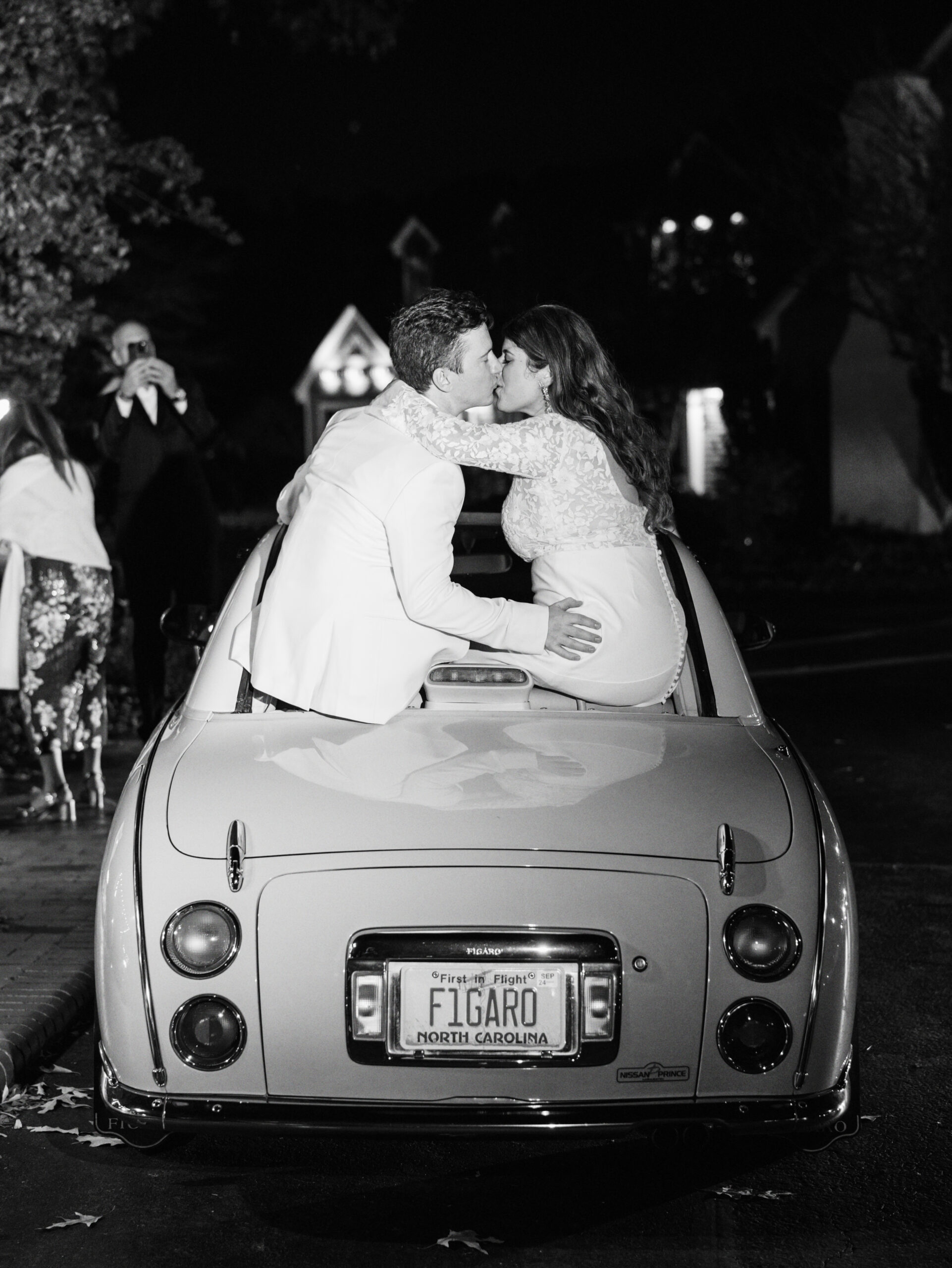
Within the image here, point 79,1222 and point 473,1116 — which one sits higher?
point 473,1116

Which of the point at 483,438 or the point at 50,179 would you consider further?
the point at 50,179

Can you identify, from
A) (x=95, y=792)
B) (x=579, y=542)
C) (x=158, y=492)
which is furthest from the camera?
(x=158, y=492)

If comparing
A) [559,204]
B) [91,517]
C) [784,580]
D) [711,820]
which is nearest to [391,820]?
[711,820]

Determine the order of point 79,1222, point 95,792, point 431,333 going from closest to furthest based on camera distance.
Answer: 1. point 79,1222
2. point 431,333
3. point 95,792

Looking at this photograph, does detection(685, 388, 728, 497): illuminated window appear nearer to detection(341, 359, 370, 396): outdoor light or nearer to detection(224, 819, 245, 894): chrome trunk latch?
detection(341, 359, 370, 396): outdoor light

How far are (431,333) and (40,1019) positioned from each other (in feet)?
7.16

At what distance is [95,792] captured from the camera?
7.72 metres

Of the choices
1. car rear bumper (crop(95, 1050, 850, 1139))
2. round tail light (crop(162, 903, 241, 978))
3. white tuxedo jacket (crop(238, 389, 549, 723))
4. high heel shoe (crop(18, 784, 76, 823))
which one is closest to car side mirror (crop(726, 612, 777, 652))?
white tuxedo jacket (crop(238, 389, 549, 723))

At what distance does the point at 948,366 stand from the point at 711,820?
2285cm

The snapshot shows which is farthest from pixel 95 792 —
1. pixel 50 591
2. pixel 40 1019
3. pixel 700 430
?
pixel 700 430

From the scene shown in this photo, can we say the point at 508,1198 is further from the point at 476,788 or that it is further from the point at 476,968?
the point at 476,788

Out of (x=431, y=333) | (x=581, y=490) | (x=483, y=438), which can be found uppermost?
(x=431, y=333)

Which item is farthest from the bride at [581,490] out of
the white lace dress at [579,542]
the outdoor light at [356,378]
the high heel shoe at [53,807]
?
the outdoor light at [356,378]

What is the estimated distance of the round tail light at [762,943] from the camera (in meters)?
3.42
